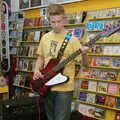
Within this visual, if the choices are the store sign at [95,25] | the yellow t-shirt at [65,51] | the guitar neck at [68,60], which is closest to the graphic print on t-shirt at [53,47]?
the yellow t-shirt at [65,51]

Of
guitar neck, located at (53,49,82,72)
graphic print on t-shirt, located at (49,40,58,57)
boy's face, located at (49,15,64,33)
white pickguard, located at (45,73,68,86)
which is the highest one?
boy's face, located at (49,15,64,33)

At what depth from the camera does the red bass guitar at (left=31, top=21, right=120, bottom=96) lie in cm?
227

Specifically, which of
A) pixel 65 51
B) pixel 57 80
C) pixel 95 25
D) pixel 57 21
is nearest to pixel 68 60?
pixel 65 51

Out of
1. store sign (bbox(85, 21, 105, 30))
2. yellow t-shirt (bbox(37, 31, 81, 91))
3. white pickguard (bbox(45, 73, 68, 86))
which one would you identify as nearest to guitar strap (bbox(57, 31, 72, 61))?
yellow t-shirt (bbox(37, 31, 81, 91))

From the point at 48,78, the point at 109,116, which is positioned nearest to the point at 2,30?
the point at 109,116

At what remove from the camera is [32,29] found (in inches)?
186

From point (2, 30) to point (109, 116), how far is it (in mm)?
2108

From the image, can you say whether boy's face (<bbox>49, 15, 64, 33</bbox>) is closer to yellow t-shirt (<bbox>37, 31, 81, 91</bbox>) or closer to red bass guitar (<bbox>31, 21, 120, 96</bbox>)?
yellow t-shirt (<bbox>37, 31, 81, 91</bbox>)

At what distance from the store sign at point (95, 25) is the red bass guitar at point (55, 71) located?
130cm

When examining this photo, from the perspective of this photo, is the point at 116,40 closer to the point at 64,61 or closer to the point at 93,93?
the point at 93,93

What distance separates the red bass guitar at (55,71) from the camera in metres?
2.27

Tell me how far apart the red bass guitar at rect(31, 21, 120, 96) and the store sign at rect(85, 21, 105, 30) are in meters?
1.30

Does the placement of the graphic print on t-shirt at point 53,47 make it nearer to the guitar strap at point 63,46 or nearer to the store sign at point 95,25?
the guitar strap at point 63,46

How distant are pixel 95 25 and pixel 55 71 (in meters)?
1.53
